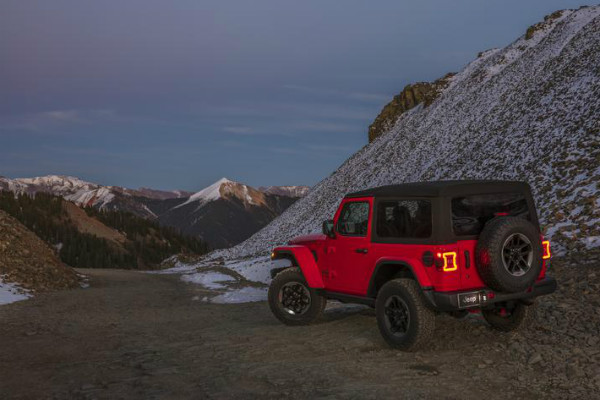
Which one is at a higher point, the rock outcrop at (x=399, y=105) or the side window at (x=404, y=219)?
the rock outcrop at (x=399, y=105)

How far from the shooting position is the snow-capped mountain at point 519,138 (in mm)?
19406

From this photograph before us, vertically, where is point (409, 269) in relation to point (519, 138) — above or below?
below

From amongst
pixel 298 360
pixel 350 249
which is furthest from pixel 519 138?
pixel 298 360

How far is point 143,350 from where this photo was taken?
8.23 m

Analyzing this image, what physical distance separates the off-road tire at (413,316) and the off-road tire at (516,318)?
5.41 ft

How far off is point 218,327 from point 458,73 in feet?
210

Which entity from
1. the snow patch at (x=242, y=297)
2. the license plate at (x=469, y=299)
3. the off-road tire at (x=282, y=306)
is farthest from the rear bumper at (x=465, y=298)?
the snow patch at (x=242, y=297)

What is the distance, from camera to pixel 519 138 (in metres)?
31.1

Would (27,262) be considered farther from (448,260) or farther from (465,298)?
(465,298)

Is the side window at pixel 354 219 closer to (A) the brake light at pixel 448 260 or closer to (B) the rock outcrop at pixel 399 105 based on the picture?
(A) the brake light at pixel 448 260

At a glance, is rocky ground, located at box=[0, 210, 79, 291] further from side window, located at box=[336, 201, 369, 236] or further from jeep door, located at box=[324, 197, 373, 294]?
side window, located at box=[336, 201, 369, 236]

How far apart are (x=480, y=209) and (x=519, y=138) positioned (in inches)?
1047

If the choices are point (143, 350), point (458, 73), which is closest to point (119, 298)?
point (143, 350)

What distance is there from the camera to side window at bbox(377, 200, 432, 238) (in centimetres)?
722
